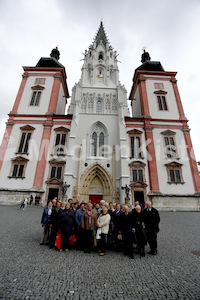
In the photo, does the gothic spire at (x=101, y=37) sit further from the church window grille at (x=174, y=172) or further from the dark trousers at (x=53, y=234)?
the dark trousers at (x=53, y=234)

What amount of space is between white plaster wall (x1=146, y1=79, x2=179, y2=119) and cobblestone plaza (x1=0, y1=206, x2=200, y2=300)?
19.6m

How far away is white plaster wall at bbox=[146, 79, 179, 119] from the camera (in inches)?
851

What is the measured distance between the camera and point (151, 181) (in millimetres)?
17422

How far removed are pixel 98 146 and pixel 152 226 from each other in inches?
613

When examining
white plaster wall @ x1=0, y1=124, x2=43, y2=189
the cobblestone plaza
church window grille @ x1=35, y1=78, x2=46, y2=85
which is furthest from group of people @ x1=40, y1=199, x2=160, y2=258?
church window grille @ x1=35, y1=78, x2=46, y2=85

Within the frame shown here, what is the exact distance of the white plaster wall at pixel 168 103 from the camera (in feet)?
70.9

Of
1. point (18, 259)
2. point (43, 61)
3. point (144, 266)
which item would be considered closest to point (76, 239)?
point (18, 259)

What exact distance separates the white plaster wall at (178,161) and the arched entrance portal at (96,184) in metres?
6.20

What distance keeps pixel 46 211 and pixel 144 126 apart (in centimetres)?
1793

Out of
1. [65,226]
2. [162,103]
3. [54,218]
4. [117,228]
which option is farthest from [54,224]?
[162,103]

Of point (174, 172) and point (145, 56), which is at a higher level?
point (145, 56)

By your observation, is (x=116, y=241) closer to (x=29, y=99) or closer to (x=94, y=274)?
(x=94, y=274)

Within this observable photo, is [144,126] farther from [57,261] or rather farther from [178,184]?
[57,261]

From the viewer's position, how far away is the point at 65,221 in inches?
187
